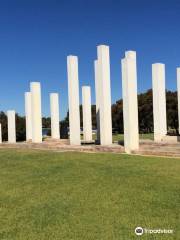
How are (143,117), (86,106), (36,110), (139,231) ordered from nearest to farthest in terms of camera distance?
(139,231)
(36,110)
(86,106)
(143,117)

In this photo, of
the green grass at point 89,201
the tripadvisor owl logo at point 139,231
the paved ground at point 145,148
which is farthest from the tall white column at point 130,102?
the tripadvisor owl logo at point 139,231

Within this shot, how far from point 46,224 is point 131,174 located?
5.03 metres

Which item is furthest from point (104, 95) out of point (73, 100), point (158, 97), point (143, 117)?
point (143, 117)

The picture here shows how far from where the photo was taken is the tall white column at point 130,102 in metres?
19.7

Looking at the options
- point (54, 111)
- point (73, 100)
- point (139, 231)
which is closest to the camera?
point (139, 231)

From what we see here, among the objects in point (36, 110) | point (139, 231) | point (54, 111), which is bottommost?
point (139, 231)

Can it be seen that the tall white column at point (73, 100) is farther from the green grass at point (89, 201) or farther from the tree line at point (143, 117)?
the tree line at point (143, 117)

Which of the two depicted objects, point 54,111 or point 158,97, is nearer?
point 158,97

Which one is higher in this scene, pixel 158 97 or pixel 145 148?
pixel 158 97

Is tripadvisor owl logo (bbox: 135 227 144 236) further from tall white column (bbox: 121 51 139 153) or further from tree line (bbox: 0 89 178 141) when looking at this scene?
tree line (bbox: 0 89 178 141)

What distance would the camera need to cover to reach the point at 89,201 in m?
8.23

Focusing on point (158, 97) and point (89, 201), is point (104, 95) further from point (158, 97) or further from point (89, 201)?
point (89, 201)

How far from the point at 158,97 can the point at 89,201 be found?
18605 millimetres

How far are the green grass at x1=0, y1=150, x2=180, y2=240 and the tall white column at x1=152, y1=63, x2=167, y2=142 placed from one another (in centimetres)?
1265
